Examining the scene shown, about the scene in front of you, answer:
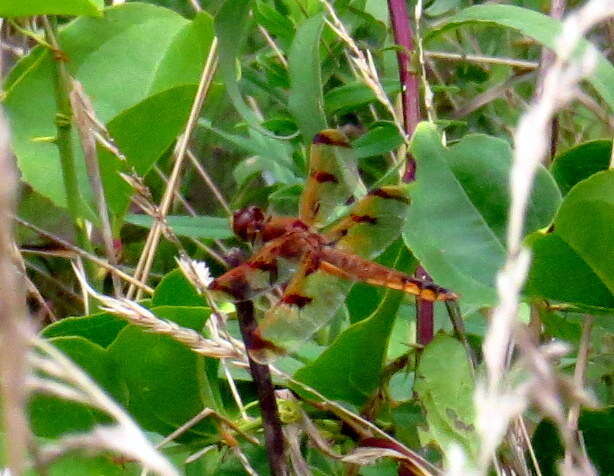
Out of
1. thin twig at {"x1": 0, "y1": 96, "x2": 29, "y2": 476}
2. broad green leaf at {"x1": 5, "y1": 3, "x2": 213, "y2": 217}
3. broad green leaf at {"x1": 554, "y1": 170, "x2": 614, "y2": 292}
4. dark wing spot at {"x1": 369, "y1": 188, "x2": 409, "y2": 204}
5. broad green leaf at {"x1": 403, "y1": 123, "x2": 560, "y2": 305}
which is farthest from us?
broad green leaf at {"x1": 5, "y1": 3, "x2": 213, "y2": 217}

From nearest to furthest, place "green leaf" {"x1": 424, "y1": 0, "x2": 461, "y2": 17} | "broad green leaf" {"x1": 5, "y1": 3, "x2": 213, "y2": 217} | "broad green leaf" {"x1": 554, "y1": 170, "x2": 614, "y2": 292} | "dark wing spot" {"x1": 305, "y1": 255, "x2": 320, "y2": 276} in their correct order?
"broad green leaf" {"x1": 554, "y1": 170, "x2": 614, "y2": 292} → "dark wing spot" {"x1": 305, "y1": 255, "x2": 320, "y2": 276} → "broad green leaf" {"x1": 5, "y1": 3, "x2": 213, "y2": 217} → "green leaf" {"x1": 424, "y1": 0, "x2": 461, "y2": 17}

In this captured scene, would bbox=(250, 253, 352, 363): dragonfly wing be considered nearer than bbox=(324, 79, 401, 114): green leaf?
Yes

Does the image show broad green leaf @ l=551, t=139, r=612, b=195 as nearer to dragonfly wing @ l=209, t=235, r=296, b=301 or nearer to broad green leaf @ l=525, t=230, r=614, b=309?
broad green leaf @ l=525, t=230, r=614, b=309

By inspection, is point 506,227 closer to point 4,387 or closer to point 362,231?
point 362,231

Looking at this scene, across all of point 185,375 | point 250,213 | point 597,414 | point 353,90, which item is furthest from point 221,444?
point 353,90

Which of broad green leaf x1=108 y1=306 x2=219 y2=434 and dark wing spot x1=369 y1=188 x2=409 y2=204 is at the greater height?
dark wing spot x1=369 y1=188 x2=409 y2=204

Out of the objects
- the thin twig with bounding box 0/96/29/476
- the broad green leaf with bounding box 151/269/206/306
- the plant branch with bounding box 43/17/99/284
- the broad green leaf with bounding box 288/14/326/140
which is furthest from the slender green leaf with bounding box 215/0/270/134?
the thin twig with bounding box 0/96/29/476
